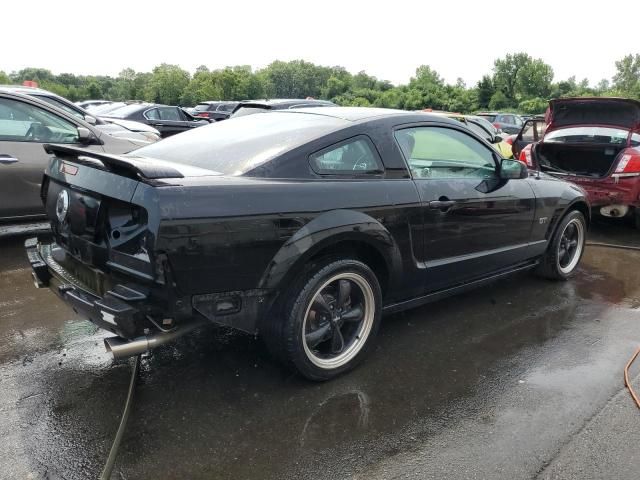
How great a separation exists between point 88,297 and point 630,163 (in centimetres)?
645

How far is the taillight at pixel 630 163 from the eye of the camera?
21.7ft

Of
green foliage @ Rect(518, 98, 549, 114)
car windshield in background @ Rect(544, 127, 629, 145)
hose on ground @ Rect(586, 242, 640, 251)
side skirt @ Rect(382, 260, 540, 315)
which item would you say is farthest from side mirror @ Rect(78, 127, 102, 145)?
green foliage @ Rect(518, 98, 549, 114)

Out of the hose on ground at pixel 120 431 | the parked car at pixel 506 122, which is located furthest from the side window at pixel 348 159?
the parked car at pixel 506 122

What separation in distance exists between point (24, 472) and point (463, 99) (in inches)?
2603

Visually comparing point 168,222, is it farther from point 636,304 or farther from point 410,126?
point 636,304

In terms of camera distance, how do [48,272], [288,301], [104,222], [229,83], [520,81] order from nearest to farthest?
[104,222]
[288,301]
[48,272]
[520,81]
[229,83]

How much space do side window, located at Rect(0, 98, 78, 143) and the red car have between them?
5.99 meters

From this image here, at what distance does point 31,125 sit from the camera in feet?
18.4

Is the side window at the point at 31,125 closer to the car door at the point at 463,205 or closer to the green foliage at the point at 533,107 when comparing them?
the car door at the point at 463,205

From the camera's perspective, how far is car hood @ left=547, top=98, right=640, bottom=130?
706 cm

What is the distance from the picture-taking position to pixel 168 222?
2422 mm

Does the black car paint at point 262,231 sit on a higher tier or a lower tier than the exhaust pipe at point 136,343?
higher

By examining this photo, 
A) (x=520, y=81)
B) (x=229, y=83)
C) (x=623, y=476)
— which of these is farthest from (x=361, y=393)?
(x=229, y=83)

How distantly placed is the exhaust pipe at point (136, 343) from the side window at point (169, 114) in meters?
13.0
